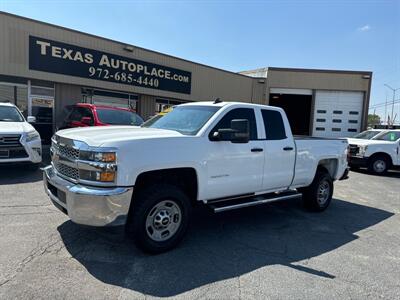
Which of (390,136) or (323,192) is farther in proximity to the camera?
(390,136)

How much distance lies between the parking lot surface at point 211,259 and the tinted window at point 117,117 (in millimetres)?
3969

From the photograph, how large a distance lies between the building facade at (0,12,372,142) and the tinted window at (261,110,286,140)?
29.6ft

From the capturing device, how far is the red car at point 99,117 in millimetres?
9711

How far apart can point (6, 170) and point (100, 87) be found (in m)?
6.82

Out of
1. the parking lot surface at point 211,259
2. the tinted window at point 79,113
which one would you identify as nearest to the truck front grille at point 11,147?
the parking lot surface at point 211,259

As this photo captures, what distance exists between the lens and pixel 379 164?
12695 millimetres

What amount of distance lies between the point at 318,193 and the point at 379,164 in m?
7.73

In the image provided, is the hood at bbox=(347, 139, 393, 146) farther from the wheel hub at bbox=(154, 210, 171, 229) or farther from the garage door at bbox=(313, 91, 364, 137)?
the wheel hub at bbox=(154, 210, 171, 229)

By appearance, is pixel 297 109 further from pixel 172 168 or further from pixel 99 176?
pixel 99 176

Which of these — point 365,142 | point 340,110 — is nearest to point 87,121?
point 365,142

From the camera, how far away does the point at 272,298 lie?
10.7 ft

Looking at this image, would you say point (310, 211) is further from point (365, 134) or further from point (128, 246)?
point (365, 134)

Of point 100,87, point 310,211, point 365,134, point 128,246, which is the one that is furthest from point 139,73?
point 128,246

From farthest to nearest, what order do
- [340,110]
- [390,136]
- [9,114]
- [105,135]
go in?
[340,110] < [390,136] < [9,114] < [105,135]
